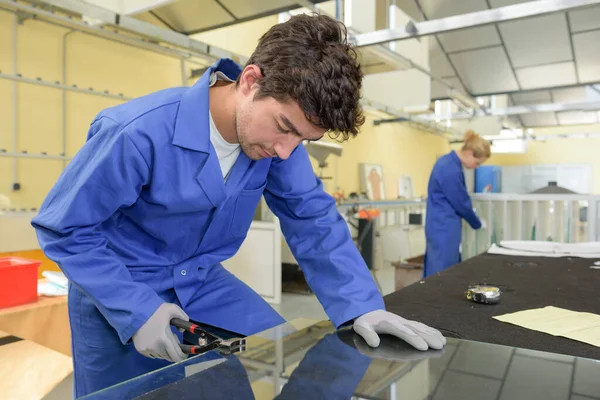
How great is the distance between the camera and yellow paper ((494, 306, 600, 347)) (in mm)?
932

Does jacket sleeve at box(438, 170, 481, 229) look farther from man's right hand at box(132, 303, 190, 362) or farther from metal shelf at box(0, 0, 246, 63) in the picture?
man's right hand at box(132, 303, 190, 362)

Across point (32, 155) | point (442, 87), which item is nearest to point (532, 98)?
point (442, 87)

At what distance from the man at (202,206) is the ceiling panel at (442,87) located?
4489 mm

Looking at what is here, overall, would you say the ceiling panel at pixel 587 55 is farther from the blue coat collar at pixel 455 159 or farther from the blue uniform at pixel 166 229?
the blue uniform at pixel 166 229

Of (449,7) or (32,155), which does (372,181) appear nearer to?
(449,7)

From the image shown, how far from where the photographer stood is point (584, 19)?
11.4 feet

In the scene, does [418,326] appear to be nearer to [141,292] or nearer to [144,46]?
[141,292]

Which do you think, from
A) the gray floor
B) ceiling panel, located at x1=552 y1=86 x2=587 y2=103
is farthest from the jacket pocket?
ceiling panel, located at x1=552 y1=86 x2=587 y2=103

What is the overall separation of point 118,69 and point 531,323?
3606mm

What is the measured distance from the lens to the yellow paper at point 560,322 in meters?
0.93

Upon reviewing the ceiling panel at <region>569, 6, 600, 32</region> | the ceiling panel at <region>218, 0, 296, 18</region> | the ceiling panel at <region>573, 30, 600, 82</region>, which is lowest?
the ceiling panel at <region>218, 0, 296, 18</region>

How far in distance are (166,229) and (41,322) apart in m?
0.97

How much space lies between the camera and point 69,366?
4.22 ft

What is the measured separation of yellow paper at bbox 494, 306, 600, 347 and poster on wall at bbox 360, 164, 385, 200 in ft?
18.3
